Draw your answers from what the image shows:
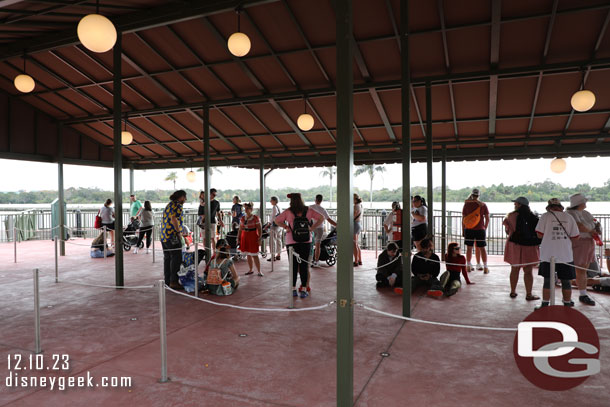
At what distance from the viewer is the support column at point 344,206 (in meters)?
3.12

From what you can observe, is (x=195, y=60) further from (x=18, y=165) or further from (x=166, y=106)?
(x=18, y=165)

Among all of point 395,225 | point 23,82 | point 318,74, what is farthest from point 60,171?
point 395,225

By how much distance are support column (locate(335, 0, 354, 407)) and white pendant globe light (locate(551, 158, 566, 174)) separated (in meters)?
9.68

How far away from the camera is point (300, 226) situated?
22.1ft

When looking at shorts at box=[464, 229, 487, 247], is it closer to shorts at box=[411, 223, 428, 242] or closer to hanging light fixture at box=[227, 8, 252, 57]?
shorts at box=[411, 223, 428, 242]

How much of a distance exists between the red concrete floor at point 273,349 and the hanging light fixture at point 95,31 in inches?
153

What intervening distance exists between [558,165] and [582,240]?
472 centimetres

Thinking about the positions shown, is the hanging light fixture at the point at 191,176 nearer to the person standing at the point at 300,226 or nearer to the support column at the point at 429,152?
the person standing at the point at 300,226

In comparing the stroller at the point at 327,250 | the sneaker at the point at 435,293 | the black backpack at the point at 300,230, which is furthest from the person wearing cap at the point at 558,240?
the stroller at the point at 327,250

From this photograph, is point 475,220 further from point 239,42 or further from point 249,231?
point 239,42

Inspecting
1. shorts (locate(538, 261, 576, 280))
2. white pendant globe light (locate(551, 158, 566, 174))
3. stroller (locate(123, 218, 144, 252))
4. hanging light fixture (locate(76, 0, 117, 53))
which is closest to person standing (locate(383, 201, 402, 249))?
shorts (locate(538, 261, 576, 280))

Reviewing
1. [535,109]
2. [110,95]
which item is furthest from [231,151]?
[535,109]

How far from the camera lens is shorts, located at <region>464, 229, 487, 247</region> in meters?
9.05

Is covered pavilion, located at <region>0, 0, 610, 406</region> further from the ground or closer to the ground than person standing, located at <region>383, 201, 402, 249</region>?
further from the ground
